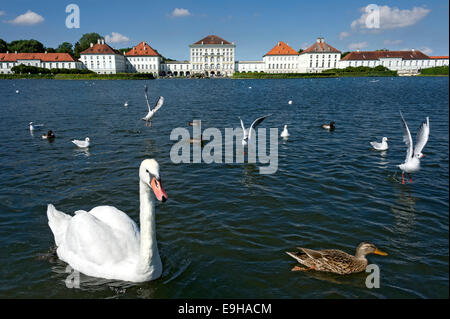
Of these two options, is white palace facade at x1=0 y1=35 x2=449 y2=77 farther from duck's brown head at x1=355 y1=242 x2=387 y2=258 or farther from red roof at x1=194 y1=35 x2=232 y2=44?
duck's brown head at x1=355 y1=242 x2=387 y2=258

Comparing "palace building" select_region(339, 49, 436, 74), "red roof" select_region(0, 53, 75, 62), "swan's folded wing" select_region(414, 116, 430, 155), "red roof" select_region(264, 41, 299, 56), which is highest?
"red roof" select_region(264, 41, 299, 56)

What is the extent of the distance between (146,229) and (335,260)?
11.8ft

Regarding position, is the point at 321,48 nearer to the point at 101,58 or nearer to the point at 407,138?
the point at 101,58

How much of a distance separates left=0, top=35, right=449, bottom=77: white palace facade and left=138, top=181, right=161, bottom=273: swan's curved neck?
556 ft

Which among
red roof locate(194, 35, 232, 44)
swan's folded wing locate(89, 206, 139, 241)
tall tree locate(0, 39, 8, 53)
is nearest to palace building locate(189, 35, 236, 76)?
red roof locate(194, 35, 232, 44)

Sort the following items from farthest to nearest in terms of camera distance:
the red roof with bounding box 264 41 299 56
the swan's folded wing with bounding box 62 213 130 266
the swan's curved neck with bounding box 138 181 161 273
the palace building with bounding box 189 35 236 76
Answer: the red roof with bounding box 264 41 299 56, the palace building with bounding box 189 35 236 76, the swan's folded wing with bounding box 62 213 130 266, the swan's curved neck with bounding box 138 181 161 273

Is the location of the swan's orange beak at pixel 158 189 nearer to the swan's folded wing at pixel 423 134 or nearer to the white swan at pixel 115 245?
the white swan at pixel 115 245

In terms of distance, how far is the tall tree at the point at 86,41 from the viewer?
17898 centimetres

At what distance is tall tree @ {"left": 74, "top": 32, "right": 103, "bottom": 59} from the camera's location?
179m

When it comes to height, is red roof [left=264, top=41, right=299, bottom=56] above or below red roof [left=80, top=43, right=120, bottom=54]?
above

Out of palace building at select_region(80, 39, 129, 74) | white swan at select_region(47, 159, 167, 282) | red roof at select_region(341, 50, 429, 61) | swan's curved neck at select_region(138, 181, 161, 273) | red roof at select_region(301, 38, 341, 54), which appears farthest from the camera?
red roof at select_region(301, 38, 341, 54)

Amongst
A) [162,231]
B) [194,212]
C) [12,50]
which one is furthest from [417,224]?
[12,50]

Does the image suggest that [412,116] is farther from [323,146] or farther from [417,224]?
[417,224]

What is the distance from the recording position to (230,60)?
177 metres
